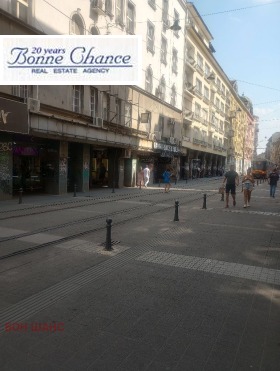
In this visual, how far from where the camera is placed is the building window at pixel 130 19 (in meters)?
25.0

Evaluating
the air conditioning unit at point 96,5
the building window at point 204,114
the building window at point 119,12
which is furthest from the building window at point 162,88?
the building window at point 204,114

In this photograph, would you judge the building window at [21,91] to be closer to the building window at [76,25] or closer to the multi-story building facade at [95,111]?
the multi-story building facade at [95,111]

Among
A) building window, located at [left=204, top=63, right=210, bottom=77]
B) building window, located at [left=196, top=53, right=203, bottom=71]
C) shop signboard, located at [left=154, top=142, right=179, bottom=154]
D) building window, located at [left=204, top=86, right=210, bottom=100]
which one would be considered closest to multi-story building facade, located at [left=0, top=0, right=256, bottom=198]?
shop signboard, located at [left=154, top=142, right=179, bottom=154]

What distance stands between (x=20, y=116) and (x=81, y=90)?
6.35 m

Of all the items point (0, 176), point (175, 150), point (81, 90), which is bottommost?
point (0, 176)

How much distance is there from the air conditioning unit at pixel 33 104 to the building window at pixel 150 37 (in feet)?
51.9

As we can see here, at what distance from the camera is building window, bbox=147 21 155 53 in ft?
93.9

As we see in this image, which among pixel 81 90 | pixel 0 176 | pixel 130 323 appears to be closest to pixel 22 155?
Result: pixel 0 176

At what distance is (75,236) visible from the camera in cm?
856

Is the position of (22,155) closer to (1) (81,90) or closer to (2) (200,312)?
(1) (81,90)

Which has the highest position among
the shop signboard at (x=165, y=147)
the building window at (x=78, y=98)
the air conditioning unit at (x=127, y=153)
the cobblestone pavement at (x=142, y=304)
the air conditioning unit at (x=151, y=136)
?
the building window at (x=78, y=98)

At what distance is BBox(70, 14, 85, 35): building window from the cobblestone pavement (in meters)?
14.1

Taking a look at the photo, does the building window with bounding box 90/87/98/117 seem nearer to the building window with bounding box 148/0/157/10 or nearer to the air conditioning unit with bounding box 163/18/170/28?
the building window with bounding box 148/0/157/10

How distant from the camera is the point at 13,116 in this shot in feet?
46.9
